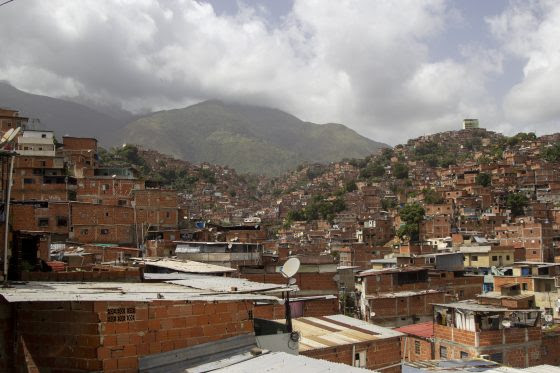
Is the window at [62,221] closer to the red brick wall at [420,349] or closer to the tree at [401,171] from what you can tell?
the red brick wall at [420,349]

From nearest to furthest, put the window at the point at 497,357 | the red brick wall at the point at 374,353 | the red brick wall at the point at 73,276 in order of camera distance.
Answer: the red brick wall at the point at 73,276 → the red brick wall at the point at 374,353 → the window at the point at 497,357

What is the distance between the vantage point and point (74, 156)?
1954 inches

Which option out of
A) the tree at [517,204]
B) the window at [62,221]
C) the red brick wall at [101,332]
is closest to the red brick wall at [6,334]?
the red brick wall at [101,332]

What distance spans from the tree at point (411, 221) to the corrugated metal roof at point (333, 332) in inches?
2165

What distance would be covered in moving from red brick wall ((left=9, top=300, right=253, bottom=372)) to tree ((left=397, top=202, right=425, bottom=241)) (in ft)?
221

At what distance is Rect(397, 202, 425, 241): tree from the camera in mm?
71438

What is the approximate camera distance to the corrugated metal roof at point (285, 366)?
18.8 ft

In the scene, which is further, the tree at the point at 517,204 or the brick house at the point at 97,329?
the tree at the point at 517,204

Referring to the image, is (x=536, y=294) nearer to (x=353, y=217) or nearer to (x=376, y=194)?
(x=353, y=217)

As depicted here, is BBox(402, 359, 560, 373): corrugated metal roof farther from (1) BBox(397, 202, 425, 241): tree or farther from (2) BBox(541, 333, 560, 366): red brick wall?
(1) BBox(397, 202, 425, 241): tree

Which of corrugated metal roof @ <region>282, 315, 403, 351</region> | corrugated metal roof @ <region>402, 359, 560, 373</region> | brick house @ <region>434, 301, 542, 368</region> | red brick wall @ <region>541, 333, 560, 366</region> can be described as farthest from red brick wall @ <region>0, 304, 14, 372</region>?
red brick wall @ <region>541, 333, 560, 366</region>

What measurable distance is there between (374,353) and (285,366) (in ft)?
35.1

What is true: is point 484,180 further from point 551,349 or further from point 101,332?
point 101,332

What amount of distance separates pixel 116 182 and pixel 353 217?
4995 centimetres
